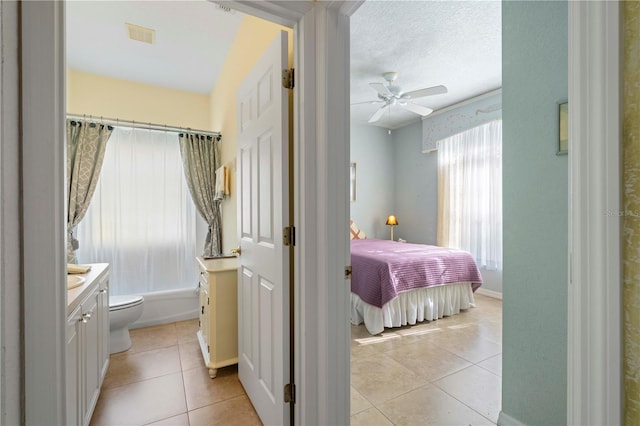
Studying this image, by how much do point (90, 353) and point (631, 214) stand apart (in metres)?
2.25

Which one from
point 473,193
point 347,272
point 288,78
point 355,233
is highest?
point 288,78

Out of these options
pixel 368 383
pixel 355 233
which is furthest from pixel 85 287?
pixel 355 233

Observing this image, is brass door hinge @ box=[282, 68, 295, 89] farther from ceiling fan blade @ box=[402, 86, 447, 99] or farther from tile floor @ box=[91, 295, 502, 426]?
ceiling fan blade @ box=[402, 86, 447, 99]

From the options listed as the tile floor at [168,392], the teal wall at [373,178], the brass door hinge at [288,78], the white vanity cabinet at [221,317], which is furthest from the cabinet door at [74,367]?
the teal wall at [373,178]

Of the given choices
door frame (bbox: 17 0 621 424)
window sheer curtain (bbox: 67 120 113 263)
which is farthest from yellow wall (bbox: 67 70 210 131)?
door frame (bbox: 17 0 621 424)

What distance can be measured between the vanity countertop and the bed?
7.23ft

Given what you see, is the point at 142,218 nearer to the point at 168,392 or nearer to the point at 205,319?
the point at 205,319

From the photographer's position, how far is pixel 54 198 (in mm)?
844

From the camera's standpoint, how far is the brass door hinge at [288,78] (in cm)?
143

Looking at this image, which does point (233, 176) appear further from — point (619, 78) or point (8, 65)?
point (619, 78)

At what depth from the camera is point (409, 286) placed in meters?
3.11

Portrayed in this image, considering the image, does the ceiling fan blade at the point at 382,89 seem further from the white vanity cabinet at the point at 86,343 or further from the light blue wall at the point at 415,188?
the white vanity cabinet at the point at 86,343

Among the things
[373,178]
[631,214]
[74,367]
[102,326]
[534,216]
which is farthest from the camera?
[373,178]

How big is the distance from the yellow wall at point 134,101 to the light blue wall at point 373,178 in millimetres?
3020
